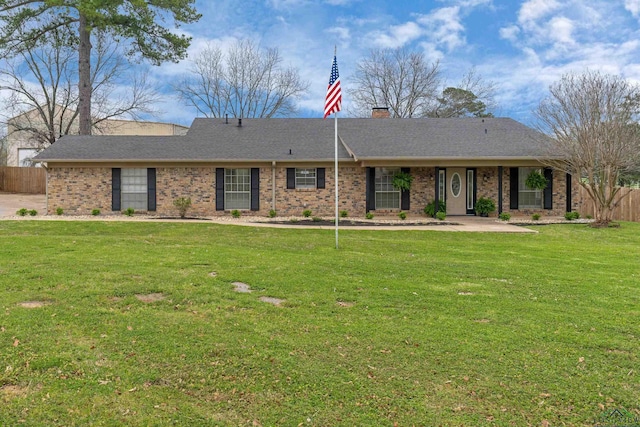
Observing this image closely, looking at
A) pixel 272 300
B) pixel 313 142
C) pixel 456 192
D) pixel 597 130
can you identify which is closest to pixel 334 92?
pixel 272 300

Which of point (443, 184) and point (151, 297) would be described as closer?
point (151, 297)

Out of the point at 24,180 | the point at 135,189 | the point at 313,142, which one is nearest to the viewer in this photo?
the point at 135,189

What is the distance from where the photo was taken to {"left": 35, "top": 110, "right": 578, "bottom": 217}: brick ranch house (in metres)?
16.1

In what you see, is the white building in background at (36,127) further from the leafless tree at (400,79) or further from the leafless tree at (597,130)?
A: the leafless tree at (597,130)

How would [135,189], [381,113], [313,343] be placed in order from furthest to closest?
[381,113], [135,189], [313,343]

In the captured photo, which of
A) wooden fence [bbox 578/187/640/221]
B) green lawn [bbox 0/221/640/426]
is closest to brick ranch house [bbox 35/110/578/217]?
wooden fence [bbox 578/187/640/221]

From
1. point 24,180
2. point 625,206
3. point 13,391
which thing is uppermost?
point 24,180

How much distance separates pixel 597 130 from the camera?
14.2m

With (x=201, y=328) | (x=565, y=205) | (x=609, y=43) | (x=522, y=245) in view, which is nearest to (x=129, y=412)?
(x=201, y=328)

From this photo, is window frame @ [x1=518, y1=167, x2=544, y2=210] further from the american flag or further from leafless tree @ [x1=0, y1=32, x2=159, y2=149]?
leafless tree @ [x1=0, y1=32, x2=159, y2=149]

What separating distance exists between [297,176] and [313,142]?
1.99 meters

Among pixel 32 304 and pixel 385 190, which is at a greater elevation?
pixel 385 190

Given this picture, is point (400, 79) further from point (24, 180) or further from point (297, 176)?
point (24, 180)

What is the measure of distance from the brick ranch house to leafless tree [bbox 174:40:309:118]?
1677 cm
